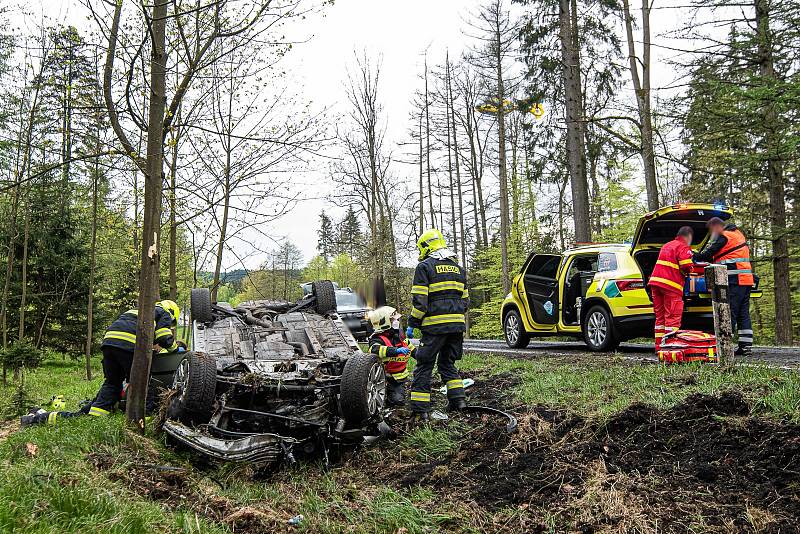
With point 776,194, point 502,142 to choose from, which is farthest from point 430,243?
point 502,142

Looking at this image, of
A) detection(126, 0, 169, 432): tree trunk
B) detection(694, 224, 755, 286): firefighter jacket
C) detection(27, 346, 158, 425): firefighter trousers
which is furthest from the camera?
detection(694, 224, 755, 286): firefighter jacket

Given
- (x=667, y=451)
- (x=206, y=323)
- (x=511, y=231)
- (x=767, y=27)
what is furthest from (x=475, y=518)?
(x=511, y=231)

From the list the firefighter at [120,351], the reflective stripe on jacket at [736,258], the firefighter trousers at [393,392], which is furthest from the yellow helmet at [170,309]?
the reflective stripe on jacket at [736,258]

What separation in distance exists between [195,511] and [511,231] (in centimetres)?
2683

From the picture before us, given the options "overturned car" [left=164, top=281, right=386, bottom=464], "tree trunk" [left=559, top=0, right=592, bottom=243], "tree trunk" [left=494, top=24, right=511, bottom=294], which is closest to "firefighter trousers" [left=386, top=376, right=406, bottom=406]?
"overturned car" [left=164, top=281, right=386, bottom=464]

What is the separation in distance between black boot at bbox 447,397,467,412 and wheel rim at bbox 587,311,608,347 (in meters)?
3.81

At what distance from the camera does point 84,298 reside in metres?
17.8

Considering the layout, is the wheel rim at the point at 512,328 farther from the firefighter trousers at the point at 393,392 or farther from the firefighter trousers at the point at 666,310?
the firefighter trousers at the point at 393,392

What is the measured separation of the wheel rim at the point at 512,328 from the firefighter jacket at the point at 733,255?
14.7 feet

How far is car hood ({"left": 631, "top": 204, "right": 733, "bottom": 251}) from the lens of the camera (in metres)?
7.90

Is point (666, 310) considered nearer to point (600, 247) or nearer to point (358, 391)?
point (600, 247)

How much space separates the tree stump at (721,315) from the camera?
6.02 meters

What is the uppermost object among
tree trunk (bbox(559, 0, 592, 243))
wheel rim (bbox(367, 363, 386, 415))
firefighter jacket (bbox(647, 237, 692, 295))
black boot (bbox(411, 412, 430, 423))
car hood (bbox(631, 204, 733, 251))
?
tree trunk (bbox(559, 0, 592, 243))

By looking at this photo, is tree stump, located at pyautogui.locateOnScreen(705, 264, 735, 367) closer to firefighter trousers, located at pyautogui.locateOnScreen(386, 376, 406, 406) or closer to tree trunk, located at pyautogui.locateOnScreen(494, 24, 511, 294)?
firefighter trousers, located at pyautogui.locateOnScreen(386, 376, 406, 406)
